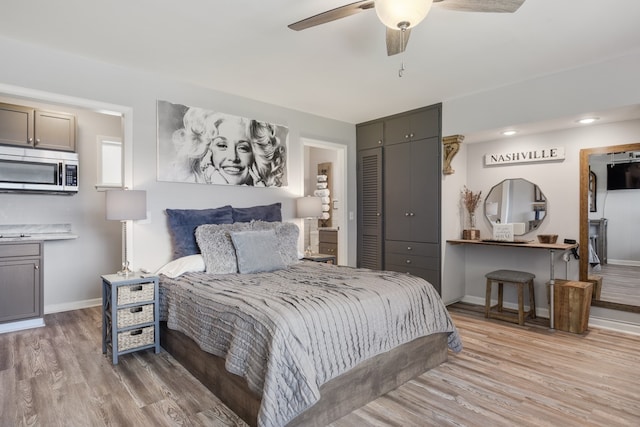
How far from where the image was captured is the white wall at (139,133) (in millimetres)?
3018

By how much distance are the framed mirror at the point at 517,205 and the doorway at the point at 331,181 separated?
196 cm

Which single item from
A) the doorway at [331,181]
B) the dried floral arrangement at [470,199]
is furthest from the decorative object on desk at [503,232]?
the doorway at [331,181]

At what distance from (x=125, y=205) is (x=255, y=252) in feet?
3.75

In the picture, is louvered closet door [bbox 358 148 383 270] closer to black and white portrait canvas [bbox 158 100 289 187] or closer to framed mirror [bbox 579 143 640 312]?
black and white portrait canvas [bbox 158 100 289 187]

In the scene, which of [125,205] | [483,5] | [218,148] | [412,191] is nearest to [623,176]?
[412,191]

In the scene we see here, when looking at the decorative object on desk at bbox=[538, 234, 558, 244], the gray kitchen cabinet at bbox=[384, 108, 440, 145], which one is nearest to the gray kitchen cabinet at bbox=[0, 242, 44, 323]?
the gray kitchen cabinet at bbox=[384, 108, 440, 145]

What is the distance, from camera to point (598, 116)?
11.3 feet

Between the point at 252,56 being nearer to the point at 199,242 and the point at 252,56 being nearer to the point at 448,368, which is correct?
the point at 199,242

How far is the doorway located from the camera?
5.33 meters

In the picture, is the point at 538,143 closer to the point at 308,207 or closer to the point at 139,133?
the point at 308,207

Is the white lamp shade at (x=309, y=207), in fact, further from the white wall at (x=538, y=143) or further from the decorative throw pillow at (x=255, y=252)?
the white wall at (x=538, y=143)

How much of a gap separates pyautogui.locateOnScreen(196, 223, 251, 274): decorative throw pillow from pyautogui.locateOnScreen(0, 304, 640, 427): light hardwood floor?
0.81 metres

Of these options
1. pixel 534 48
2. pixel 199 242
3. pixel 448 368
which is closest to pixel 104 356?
pixel 199 242

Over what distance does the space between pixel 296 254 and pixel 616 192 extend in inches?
129
